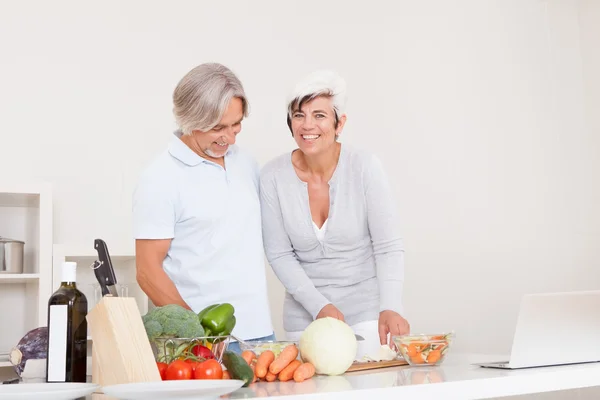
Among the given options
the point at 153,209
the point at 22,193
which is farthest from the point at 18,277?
the point at 153,209

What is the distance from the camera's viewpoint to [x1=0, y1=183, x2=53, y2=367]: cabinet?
3.09 metres

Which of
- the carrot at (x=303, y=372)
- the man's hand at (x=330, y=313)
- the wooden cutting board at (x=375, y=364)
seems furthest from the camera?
the man's hand at (x=330, y=313)

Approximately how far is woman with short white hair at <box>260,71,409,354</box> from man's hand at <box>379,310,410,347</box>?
25 millimetres

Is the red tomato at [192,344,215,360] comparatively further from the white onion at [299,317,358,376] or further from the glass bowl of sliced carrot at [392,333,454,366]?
the glass bowl of sliced carrot at [392,333,454,366]

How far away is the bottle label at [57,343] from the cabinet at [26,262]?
1.64 meters

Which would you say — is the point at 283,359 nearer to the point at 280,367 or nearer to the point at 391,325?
the point at 280,367

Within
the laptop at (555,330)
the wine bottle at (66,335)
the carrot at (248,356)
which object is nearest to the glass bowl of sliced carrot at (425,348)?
the laptop at (555,330)

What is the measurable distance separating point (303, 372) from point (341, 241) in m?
1.01

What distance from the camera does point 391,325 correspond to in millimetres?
2383

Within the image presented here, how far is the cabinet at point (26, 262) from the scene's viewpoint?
3086 mm

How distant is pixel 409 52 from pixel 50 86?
2095 millimetres

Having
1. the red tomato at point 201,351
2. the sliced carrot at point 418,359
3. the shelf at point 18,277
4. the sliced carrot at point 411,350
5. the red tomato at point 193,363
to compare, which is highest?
the shelf at point 18,277

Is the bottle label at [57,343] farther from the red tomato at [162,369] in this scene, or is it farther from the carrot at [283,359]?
the carrot at [283,359]

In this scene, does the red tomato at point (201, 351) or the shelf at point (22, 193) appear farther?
the shelf at point (22, 193)
